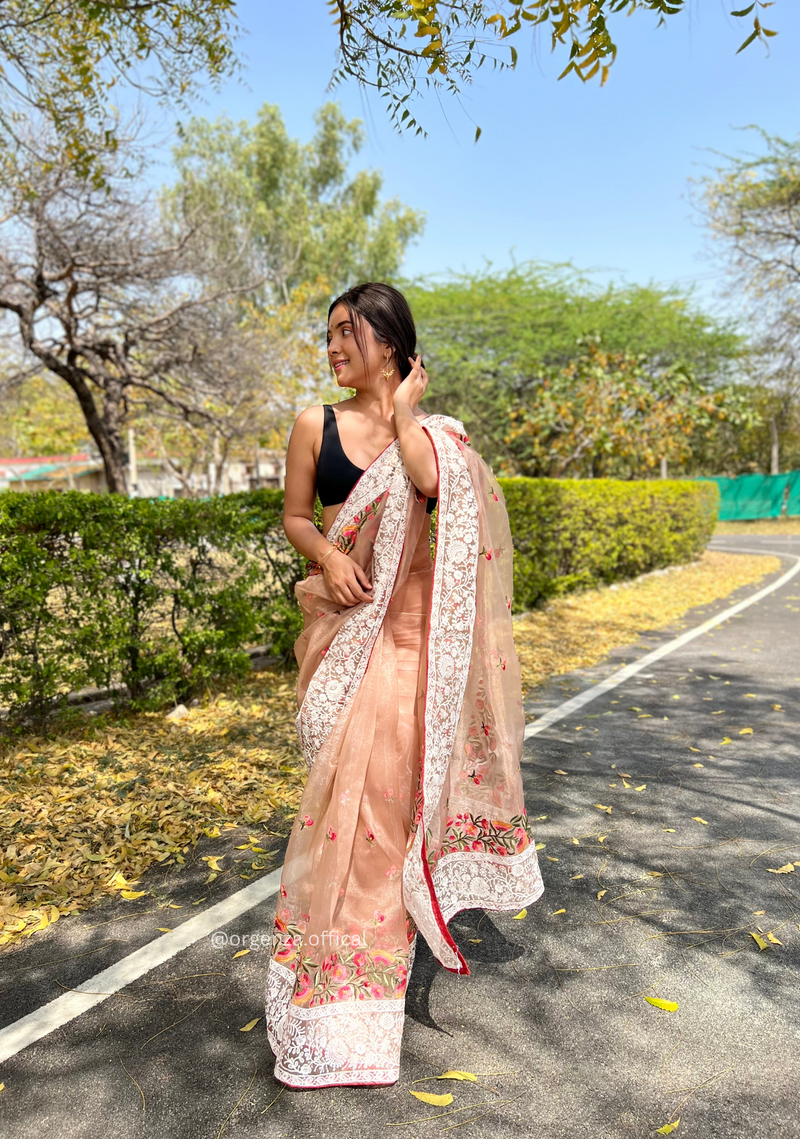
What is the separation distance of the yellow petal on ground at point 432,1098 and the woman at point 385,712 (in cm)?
10

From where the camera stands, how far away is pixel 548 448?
18.2 meters

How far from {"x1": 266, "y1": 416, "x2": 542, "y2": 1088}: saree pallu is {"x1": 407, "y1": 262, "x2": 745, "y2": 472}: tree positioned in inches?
806

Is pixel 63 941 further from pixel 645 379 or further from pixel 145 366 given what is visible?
pixel 645 379

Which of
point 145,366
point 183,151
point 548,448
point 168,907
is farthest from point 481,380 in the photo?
point 168,907

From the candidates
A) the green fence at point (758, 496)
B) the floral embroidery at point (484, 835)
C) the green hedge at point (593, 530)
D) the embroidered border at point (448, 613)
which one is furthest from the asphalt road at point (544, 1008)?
the green fence at point (758, 496)

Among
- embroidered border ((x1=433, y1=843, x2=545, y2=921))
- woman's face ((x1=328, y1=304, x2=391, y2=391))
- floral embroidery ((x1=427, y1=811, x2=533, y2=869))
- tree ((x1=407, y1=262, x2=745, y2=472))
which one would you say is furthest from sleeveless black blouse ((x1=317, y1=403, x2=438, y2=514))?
tree ((x1=407, y1=262, x2=745, y2=472))

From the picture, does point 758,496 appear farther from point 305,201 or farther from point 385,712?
point 385,712

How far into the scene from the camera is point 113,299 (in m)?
11.7

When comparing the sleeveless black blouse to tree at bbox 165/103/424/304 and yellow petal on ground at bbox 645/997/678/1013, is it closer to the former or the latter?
yellow petal on ground at bbox 645/997/678/1013

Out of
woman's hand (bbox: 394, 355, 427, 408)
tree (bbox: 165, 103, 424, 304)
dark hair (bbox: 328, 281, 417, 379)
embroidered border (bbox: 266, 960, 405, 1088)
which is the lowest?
embroidered border (bbox: 266, 960, 405, 1088)

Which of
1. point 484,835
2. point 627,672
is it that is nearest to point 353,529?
point 484,835

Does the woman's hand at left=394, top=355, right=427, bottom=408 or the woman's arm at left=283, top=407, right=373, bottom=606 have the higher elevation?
the woman's hand at left=394, top=355, right=427, bottom=408

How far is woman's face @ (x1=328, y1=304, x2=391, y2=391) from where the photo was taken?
256 centimetres

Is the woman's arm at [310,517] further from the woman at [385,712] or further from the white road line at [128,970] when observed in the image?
the white road line at [128,970]
